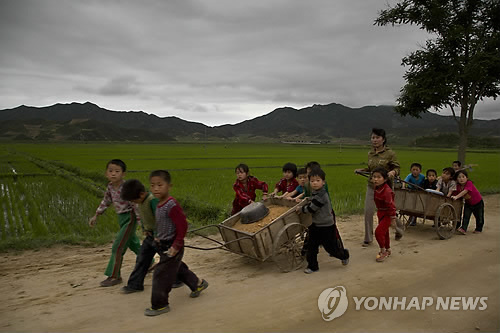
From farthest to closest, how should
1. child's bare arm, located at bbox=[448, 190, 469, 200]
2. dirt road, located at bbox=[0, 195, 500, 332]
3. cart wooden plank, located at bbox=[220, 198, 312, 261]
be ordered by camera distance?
child's bare arm, located at bbox=[448, 190, 469, 200], cart wooden plank, located at bbox=[220, 198, 312, 261], dirt road, located at bbox=[0, 195, 500, 332]

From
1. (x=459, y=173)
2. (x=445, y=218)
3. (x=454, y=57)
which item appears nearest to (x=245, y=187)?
(x=445, y=218)

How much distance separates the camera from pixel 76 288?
3.67m

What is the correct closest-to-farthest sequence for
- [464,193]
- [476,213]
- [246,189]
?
[246,189], [464,193], [476,213]

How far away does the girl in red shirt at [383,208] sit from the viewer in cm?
450

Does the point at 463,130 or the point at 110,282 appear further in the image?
the point at 463,130

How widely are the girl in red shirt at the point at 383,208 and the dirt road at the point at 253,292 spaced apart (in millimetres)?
212

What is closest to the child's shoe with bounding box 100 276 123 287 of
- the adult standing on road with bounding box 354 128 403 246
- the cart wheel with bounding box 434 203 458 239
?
the adult standing on road with bounding box 354 128 403 246

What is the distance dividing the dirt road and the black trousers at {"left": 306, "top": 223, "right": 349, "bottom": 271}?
0.59 feet

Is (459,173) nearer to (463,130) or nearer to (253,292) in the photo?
(253,292)

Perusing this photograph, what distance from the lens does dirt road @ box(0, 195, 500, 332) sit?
287 centimetres

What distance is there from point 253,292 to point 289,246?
35.0 inches

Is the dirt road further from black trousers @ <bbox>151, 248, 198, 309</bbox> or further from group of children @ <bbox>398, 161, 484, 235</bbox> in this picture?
group of children @ <bbox>398, 161, 484, 235</bbox>

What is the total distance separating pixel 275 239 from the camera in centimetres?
397

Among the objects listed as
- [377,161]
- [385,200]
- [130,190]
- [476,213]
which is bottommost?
[476,213]
